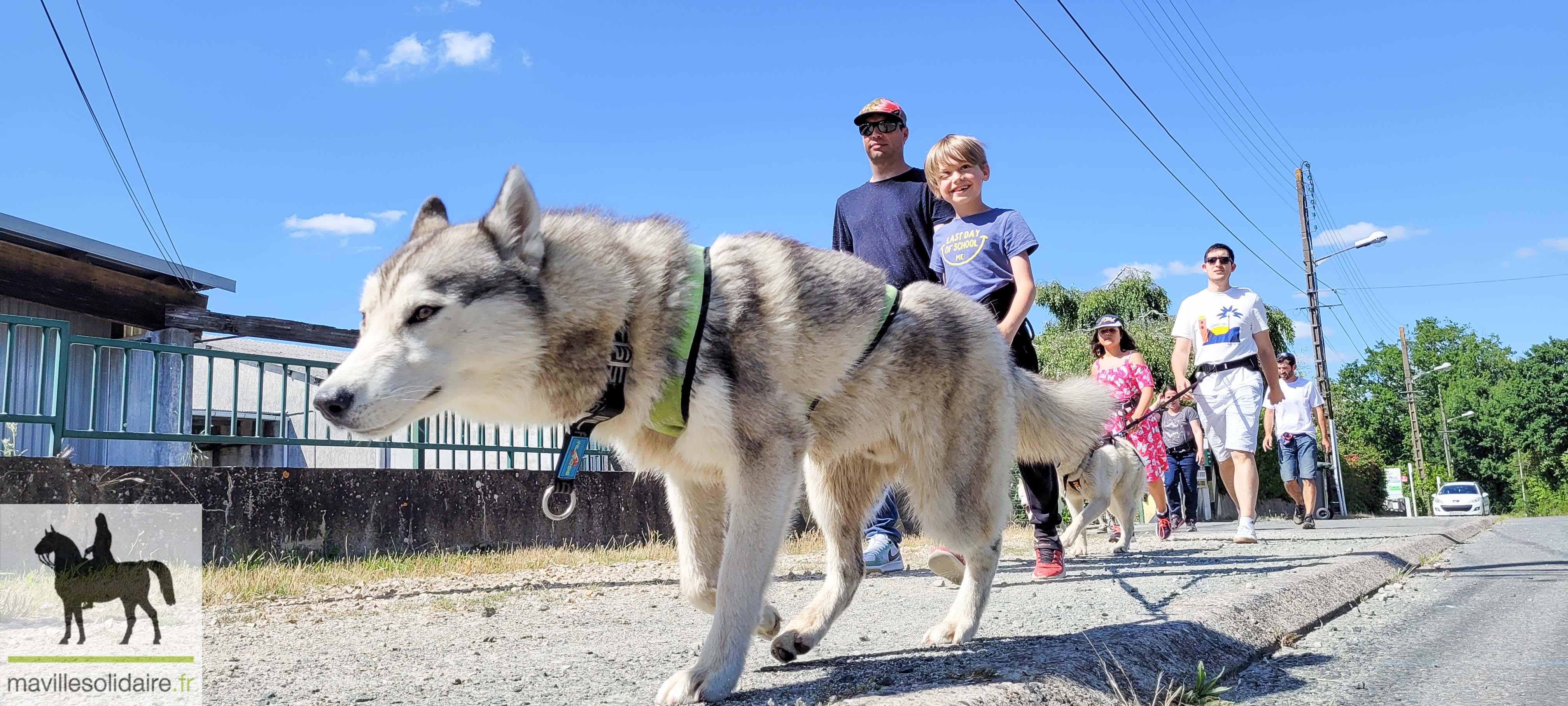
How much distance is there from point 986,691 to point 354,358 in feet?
5.78

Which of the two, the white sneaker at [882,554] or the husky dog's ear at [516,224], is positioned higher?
the husky dog's ear at [516,224]

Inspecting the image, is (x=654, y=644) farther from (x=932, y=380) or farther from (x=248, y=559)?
(x=248, y=559)

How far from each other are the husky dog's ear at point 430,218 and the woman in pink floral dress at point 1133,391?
657cm

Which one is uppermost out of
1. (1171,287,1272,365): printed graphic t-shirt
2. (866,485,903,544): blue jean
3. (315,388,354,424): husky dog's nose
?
(1171,287,1272,365): printed graphic t-shirt

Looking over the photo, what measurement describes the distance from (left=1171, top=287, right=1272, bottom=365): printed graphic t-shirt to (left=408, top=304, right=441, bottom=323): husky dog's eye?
667 cm

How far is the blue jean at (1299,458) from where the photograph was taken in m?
12.0

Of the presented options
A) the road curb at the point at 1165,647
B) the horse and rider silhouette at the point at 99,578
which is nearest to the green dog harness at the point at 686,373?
the road curb at the point at 1165,647

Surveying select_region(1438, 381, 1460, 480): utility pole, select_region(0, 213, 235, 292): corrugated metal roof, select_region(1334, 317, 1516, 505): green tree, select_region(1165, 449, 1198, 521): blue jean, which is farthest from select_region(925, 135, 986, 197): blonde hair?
select_region(1438, 381, 1460, 480): utility pole

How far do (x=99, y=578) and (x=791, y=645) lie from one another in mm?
3747

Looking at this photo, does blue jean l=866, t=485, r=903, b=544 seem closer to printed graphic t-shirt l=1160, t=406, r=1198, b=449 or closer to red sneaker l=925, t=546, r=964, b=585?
red sneaker l=925, t=546, r=964, b=585

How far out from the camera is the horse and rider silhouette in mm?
3678

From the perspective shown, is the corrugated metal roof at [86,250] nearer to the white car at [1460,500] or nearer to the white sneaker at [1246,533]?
the white sneaker at [1246,533]

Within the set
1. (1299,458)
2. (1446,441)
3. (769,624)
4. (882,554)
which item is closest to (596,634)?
(769,624)

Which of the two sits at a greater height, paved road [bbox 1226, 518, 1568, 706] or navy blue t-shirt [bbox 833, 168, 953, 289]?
navy blue t-shirt [bbox 833, 168, 953, 289]
